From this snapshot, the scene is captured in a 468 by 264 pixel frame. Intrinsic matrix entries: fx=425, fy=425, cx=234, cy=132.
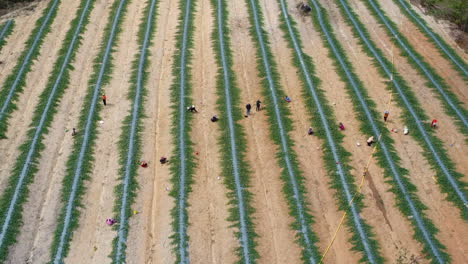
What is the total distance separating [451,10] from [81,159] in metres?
27.7

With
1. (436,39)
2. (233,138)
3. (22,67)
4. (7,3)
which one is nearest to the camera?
(233,138)

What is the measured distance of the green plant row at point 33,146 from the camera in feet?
52.5

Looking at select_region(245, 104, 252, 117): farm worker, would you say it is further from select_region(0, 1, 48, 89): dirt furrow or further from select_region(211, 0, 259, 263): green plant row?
select_region(0, 1, 48, 89): dirt furrow

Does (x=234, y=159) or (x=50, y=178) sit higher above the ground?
(x=234, y=159)

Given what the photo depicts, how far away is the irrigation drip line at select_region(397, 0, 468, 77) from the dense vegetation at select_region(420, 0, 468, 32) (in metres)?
1.62

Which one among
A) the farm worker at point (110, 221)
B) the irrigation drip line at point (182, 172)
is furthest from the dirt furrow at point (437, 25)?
the farm worker at point (110, 221)

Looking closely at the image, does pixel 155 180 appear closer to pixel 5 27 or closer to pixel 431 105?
pixel 431 105

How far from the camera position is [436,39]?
90.1 feet

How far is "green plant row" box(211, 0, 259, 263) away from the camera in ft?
51.2

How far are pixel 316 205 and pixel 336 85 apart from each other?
901cm

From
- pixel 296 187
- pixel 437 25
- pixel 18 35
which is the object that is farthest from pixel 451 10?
pixel 18 35

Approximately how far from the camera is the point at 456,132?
790 inches

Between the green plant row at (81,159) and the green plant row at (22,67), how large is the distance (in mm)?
3677

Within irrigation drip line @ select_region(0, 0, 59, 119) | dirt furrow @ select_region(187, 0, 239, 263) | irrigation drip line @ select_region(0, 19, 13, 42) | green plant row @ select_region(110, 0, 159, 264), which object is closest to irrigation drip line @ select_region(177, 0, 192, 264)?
dirt furrow @ select_region(187, 0, 239, 263)
